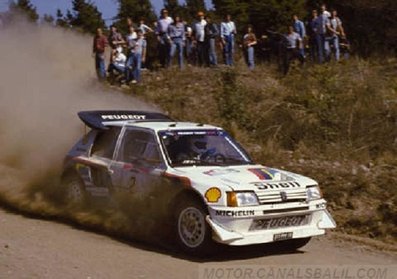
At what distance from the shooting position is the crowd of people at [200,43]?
18.8 metres

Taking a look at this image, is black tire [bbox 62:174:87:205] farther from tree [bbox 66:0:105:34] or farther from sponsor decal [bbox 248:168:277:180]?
tree [bbox 66:0:105:34]

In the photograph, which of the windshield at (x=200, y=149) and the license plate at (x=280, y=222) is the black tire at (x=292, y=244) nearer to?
the license plate at (x=280, y=222)

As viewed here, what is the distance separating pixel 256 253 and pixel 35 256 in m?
2.63

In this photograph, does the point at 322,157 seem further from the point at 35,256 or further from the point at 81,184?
the point at 35,256

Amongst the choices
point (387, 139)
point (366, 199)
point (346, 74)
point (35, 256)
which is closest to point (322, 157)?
point (387, 139)

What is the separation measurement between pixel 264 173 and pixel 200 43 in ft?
36.4

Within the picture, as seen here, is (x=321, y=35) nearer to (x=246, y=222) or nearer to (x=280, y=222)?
(x=280, y=222)

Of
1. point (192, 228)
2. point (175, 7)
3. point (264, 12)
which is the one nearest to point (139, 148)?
point (192, 228)

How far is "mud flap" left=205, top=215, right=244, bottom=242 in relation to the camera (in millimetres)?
8258

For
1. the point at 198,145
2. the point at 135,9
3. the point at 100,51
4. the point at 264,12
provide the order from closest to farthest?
the point at 198,145
the point at 100,51
the point at 264,12
the point at 135,9

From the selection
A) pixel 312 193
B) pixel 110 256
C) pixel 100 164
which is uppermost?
pixel 100 164

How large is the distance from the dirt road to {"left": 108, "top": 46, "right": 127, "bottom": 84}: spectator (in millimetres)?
9712

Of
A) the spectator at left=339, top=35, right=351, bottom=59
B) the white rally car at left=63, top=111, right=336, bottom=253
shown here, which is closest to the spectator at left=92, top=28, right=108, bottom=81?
the spectator at left=339, top=35, right=351, bottom=59

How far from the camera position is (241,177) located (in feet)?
28.8
